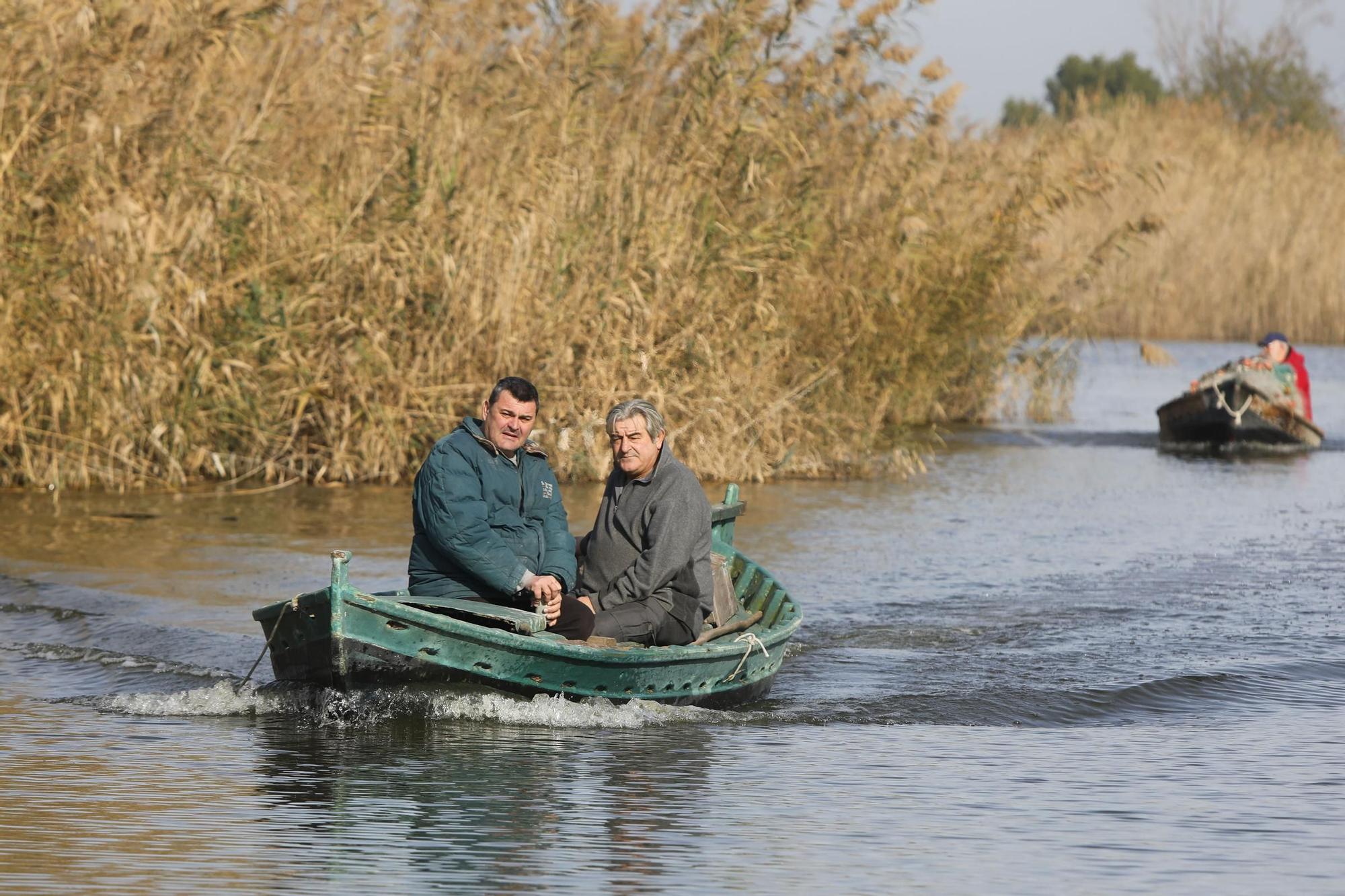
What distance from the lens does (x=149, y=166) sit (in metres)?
14.9

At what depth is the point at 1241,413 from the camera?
75.9 ft

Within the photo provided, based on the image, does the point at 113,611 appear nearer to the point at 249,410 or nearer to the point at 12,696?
the point at 12,696

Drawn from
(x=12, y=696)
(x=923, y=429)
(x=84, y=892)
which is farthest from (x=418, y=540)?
(x=923, y=429)

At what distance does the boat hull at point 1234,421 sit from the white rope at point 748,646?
14.9m

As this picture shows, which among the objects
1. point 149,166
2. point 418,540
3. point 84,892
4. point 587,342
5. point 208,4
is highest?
point 208,4

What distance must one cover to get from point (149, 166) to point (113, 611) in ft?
15.5

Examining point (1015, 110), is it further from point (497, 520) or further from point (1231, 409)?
point (497, 520)

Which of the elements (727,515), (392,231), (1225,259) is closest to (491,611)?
(727,515)

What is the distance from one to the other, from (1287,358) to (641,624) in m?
16.6

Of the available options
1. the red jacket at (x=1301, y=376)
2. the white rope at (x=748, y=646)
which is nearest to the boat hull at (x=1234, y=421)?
the red jacket at (x=1301, y=376)

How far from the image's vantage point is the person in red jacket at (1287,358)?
76.1 feet

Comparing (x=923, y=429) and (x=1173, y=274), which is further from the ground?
(x=1173, y=274)

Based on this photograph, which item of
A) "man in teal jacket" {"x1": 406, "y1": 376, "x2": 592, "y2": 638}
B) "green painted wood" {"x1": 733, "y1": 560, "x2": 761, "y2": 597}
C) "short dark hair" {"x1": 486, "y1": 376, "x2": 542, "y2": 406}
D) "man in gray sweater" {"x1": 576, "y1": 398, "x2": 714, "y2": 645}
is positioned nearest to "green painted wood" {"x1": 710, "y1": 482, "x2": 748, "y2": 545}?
"green painted wood" {"x1": 733, "y1": 560, "x2": 761, "y2": 597}

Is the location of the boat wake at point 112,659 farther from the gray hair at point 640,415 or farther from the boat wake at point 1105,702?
the boat wake at point 1105,702
